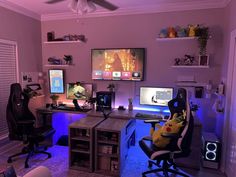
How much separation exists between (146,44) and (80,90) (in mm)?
1640

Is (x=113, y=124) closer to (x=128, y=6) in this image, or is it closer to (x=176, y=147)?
(x=176, y=147)

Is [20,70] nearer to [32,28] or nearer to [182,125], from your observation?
[32,28]

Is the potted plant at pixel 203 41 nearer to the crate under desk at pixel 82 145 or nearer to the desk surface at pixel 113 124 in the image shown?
the desk surface at pixel 113 124

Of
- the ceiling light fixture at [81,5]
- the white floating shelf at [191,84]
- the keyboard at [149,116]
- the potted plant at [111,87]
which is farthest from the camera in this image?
the potted plant at [111,87]

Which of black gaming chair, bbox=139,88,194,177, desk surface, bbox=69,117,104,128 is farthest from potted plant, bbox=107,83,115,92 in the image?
black gaming chair, bbox=139,88,194,177

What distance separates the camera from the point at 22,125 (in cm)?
276

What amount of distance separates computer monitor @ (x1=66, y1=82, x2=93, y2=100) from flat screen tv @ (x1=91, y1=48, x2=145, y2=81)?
0.26 meters

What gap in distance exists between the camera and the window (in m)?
3.22

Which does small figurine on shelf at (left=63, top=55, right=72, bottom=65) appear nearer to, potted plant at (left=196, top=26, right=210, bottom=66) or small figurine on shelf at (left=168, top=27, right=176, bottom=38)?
small figurine on shelf at (left=168, top=27, right=176, bottom=38)

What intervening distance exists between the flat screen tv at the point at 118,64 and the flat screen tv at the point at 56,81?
0.78m

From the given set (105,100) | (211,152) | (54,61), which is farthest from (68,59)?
(211,152)

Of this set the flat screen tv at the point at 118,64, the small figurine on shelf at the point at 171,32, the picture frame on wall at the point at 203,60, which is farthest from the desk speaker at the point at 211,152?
the small figurine on shelf at the point at 171,32

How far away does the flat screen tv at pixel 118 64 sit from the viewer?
3420 mm

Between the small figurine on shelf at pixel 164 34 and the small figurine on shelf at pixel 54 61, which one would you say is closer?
the small figurine on shelf at pixel 164 34
